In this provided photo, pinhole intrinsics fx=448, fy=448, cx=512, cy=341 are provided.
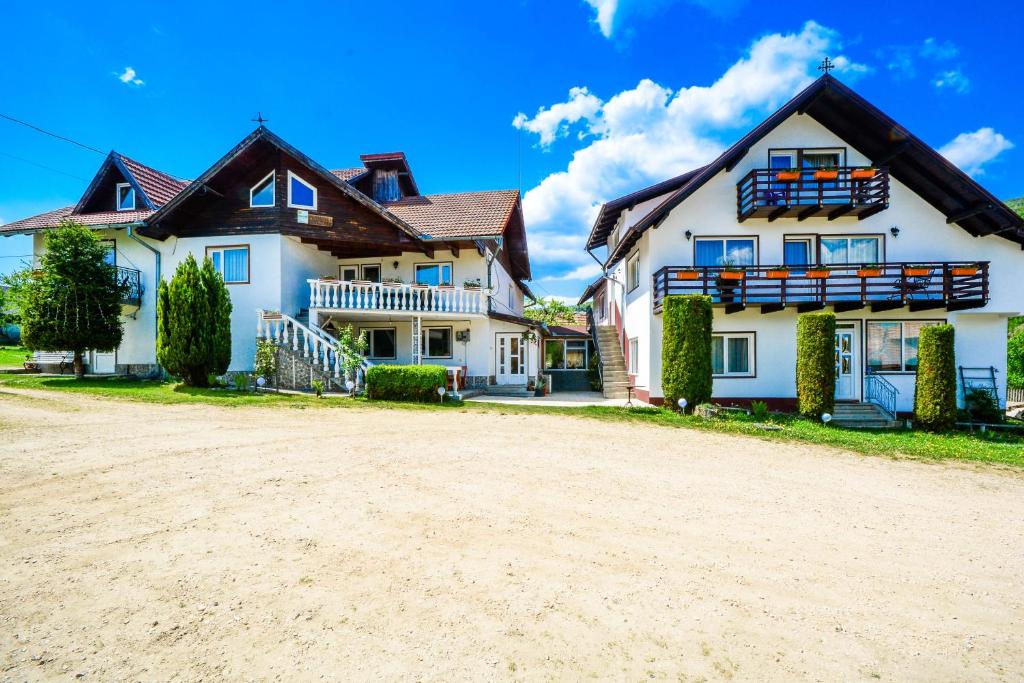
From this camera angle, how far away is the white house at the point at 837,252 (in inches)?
545

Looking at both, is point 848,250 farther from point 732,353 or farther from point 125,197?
point 125,197

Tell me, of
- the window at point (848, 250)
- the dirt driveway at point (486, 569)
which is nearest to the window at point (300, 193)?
the dirt driveway at point (486, 569)

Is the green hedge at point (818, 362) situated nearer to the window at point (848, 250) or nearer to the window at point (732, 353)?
the window at point (732, 353)

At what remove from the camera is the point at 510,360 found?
19.6m

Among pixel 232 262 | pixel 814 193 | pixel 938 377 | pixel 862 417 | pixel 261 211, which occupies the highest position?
pixel 261 211

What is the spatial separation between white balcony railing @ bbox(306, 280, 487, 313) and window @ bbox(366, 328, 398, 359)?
1957 mm

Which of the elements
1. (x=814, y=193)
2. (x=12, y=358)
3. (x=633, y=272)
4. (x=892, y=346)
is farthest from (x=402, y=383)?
(x=12, y=358)

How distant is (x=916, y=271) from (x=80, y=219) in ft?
98.4

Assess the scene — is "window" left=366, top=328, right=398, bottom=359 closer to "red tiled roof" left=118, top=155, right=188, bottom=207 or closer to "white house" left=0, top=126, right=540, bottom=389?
"white house" left=0, top=126, right=540, bottom=389

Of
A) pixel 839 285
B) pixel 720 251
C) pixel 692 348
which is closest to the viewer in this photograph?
pixel 692 348

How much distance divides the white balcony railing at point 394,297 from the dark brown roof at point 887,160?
681cm

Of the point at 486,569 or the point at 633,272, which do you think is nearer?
the point at 486,569

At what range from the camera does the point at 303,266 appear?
17906mm

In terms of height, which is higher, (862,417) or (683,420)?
(683,420)
